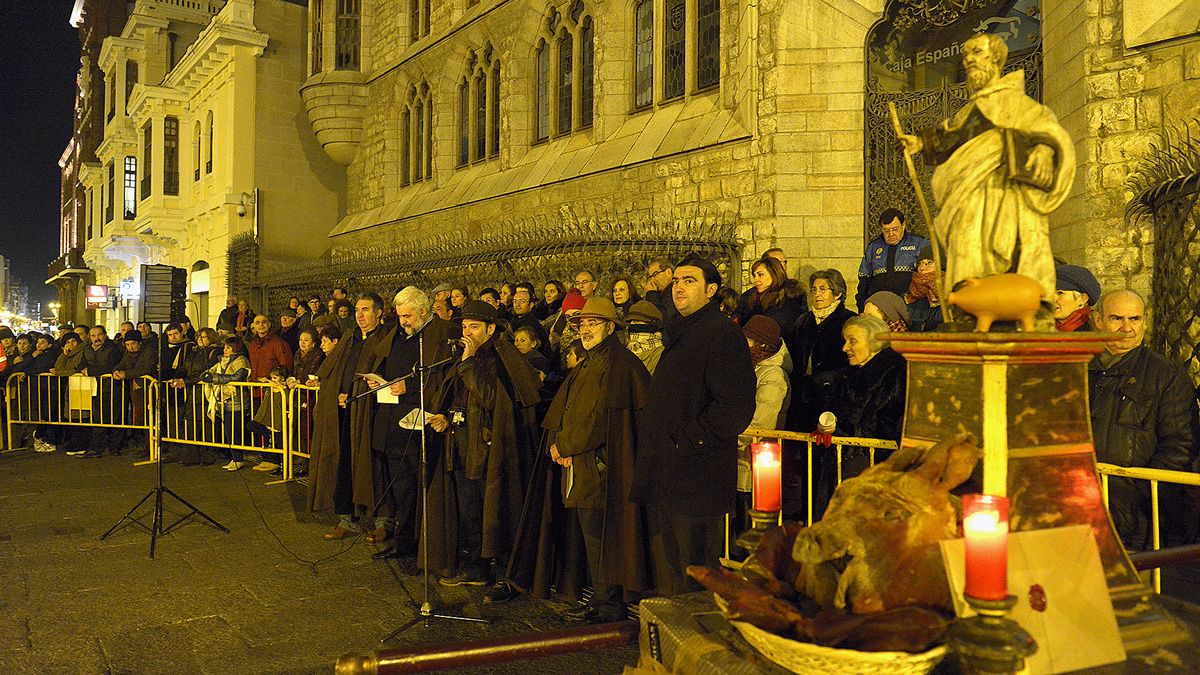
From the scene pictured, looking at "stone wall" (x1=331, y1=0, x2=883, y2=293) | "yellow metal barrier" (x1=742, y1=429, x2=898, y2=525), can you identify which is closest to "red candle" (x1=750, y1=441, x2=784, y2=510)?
"yellow metal barrier" (x1=742, y1=429, x2=898, y2=525)

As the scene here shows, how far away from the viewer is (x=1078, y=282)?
5.05 metres

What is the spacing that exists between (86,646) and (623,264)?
7.63 meters

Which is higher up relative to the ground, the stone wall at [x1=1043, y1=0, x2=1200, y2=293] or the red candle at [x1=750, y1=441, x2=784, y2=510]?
the stone wall at [x1=1043, y1=0, x2=1200, y2=293]

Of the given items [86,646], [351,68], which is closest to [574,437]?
[86,646]

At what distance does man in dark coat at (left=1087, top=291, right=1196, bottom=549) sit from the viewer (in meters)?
4.46

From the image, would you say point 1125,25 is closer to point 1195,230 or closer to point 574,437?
point 1195,230

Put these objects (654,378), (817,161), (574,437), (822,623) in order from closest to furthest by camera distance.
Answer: (822,623)
(654,378)
(574,437)
(817,161)

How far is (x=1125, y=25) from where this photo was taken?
7512 millimetres

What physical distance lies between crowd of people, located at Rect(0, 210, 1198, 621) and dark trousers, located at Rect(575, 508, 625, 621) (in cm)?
1

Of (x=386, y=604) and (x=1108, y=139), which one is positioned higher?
(x=1108, y=139)

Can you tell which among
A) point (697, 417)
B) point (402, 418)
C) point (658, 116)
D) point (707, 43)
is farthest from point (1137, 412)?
point (658, 116)

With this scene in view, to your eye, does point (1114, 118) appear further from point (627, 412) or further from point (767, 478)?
point (767, 478)

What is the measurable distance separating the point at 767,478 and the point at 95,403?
1179 cm

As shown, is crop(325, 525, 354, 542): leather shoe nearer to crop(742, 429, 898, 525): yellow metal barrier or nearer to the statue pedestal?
crop(742, 429, 898, 525): yellow metal barrier
